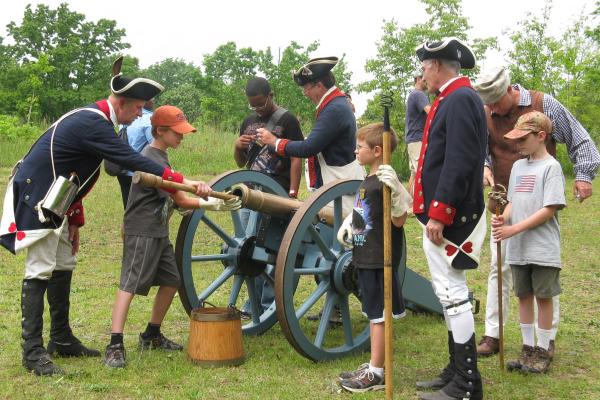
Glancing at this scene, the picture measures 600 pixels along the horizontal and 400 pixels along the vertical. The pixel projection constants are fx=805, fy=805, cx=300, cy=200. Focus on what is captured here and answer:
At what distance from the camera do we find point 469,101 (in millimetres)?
3900

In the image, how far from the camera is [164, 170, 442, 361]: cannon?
4.72 m

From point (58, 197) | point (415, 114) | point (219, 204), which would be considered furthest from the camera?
point (415, 114)

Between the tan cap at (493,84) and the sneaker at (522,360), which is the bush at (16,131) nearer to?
the tan cap at (493,84)

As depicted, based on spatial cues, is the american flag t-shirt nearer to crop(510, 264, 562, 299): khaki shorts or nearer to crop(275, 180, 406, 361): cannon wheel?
crop(510, 264, 562, 299): khaki shorts

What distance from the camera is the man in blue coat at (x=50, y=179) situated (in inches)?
177

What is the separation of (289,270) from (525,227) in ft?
4.47

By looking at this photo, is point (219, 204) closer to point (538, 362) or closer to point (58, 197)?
point (58, 197)

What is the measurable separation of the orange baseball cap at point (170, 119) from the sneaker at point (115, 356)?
1.33 m

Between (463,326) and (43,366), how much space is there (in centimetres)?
233

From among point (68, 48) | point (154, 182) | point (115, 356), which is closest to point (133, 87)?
point (154, 182)

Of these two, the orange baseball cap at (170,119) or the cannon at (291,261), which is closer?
the cannon at (291,261)

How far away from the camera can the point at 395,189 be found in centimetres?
407

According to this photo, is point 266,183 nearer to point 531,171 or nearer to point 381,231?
point 381,231

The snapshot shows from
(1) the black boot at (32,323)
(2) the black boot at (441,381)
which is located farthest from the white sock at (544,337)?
(1) the black boot at (32,323)
